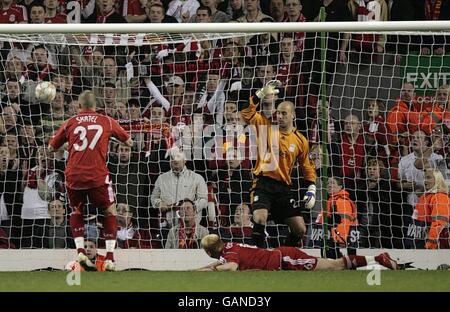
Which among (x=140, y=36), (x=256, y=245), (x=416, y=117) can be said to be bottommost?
(x=256, y=245)

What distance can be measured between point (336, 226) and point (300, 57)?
188cm

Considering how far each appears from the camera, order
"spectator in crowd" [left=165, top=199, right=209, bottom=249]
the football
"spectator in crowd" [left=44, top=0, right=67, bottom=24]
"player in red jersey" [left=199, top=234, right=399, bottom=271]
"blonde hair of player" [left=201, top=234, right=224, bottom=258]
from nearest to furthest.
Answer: "player in red jersey" [left=199, top=234, right=399, bottom=271] < "blonde hair of player" [left=201, top=234, right=224, bottom=258] < the football < "spectator in crowd" [left=165, top=199, right=209, bottom=249] < "spectator in crowd" [left=44, top=0, right=67, bottom=24]

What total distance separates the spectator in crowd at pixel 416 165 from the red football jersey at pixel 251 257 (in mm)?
1761

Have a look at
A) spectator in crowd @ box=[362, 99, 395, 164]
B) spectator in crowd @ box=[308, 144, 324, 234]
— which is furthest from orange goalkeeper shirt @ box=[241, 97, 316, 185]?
spectator in crowd @ box=[362, 99, 395, 164]

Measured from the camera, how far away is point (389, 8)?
43.6ft

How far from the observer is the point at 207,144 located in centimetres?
1167

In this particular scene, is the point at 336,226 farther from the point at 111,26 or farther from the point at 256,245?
the point at 111,26

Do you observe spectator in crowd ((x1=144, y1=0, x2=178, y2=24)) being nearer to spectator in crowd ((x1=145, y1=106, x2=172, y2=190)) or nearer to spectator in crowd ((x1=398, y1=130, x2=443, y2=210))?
spectator in crowd ((x1=145, y1=106, x2=172, y2=190))

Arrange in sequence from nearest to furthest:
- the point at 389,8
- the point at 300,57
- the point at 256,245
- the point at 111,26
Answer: the point at 111,26, the point at 256,245, the point at 300,57, the point at 389,8

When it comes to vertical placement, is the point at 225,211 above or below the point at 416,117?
below

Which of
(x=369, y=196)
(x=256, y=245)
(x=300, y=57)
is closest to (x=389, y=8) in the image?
(x=300, y=57)

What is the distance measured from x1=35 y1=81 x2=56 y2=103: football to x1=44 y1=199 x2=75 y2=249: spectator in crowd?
1101 millimetres

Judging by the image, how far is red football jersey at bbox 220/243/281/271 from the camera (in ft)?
33.9

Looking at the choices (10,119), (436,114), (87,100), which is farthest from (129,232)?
(436,114)
